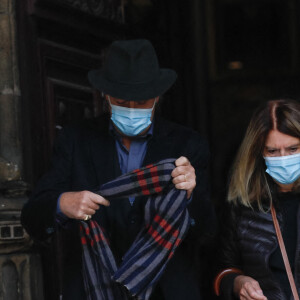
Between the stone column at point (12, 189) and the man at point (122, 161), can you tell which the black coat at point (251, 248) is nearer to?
the man at point (122, 161)

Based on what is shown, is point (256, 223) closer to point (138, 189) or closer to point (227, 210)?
point (227, 210)

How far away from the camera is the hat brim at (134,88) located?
2.93m

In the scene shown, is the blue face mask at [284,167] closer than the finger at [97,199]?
No

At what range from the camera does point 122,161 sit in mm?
3080

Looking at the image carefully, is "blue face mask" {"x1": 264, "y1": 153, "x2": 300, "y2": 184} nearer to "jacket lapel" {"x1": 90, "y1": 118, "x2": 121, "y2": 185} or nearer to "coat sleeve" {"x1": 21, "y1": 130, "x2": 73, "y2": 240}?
"jacket lapel" {"x1": 90, "y1": 118, "x2": 121, "y2": 185}

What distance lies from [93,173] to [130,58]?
491mm

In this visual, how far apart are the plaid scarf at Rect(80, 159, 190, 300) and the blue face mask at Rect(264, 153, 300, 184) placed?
1.88 feet

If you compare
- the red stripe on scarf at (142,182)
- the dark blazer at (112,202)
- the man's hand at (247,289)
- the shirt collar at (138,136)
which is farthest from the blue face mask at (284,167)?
the red stripe on scarf at (142,182)

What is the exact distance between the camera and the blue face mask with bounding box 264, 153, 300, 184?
126 inches

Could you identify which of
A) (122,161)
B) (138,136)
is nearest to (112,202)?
(122,161)

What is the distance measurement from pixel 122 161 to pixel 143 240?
37cm

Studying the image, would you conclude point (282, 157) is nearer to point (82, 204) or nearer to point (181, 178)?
point (181, 178)

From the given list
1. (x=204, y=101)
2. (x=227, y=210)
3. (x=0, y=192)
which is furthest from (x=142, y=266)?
(x=204, y=101)

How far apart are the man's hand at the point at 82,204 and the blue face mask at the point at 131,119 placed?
34cm
